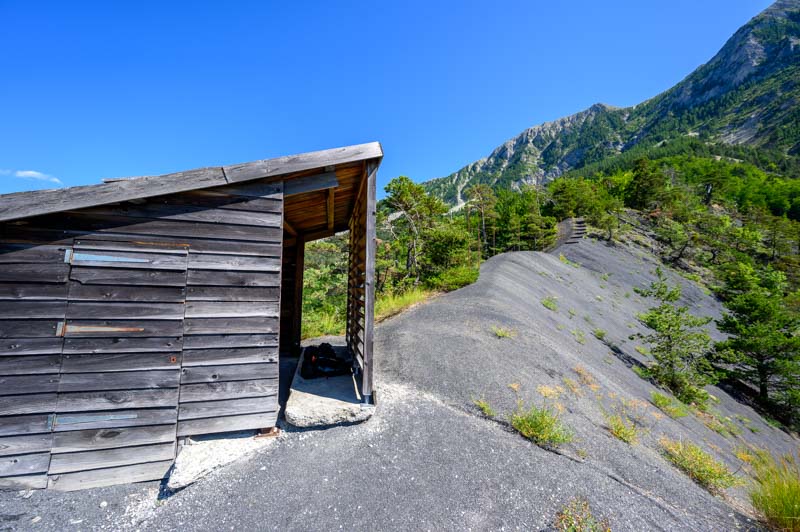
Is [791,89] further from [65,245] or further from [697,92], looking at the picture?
[65,245]

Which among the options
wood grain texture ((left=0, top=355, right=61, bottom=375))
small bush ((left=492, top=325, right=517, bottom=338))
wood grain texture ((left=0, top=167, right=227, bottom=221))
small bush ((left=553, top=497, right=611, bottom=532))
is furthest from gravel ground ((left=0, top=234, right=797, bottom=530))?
wood grain texture ((left=0, top=167, right=227, bottom=221))

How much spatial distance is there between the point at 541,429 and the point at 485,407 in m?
0.82

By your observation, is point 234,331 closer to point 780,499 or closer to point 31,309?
point 31,309

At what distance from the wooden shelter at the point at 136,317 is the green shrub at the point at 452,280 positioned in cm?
888

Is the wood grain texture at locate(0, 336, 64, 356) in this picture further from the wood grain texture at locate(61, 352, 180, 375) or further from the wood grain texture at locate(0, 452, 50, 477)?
the wood grain texture at locate(0, 452, 50, 477)

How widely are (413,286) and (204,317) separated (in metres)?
10.6

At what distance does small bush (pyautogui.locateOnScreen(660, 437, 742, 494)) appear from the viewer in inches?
170

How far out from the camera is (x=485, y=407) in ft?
15.1

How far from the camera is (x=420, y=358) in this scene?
20.0 feet

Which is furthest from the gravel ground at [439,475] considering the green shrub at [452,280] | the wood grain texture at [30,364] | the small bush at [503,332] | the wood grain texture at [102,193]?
the green shrub at [452,280]

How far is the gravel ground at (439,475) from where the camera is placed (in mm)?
2781

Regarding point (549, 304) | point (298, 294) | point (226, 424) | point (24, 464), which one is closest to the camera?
point (24, 464)

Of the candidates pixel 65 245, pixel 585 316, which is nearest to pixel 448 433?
pixel 65 245

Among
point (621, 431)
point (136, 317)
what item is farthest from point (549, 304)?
point (136, 317)
